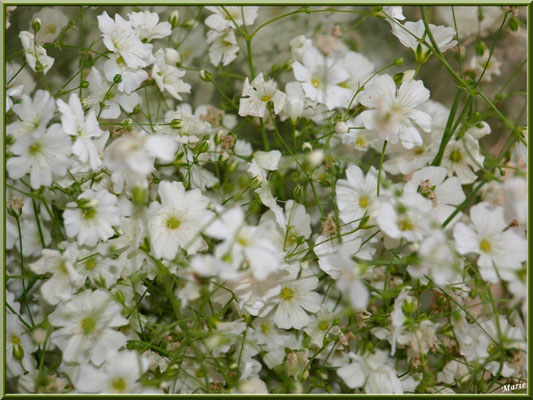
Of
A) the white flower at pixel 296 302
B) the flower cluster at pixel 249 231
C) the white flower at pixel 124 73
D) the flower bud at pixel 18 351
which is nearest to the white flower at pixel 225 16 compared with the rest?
the flower cluster at pixel 249 231

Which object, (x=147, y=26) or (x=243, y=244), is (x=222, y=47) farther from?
(x=243, y=244)

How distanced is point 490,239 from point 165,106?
1.48ft

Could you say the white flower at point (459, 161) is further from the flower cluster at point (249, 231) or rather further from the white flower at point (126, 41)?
the white flower at point (126, 41)

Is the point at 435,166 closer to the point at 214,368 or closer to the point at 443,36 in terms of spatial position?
the point at 443,36

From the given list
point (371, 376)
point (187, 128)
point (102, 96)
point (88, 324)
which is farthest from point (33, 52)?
point (371, 376)

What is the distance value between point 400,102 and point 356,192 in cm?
11

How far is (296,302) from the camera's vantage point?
2.06 ft

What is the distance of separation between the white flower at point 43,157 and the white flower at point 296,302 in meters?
0.27

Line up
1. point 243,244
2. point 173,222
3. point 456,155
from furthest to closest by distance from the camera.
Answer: point 456,155
point 173,222
point 243,244

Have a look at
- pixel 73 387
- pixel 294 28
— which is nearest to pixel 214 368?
pixel 73 387

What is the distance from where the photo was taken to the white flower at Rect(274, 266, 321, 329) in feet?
2.03

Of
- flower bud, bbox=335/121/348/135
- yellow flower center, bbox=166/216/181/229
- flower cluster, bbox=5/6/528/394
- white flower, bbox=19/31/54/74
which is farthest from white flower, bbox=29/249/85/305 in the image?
flower bud, bbox=335/121/348/135

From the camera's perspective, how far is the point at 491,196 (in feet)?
2.10

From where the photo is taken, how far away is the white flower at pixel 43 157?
1.73 ft
